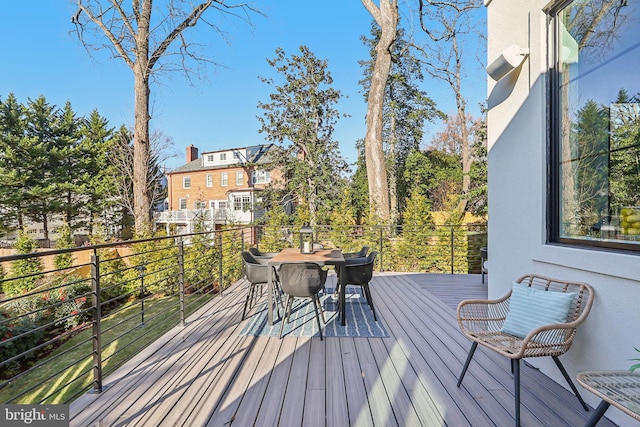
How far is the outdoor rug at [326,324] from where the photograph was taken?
10.1 feet

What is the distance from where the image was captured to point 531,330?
6.45 feet

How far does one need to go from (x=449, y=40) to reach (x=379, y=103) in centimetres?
616

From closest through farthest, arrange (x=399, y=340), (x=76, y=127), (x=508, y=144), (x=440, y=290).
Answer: (x=508, y=144)
(x=399, y=340)
(x=440, y=290)
(x=76, y=127)

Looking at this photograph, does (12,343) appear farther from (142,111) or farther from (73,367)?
(142,111)

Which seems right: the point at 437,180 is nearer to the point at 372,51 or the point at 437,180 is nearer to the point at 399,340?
the point at 372,51

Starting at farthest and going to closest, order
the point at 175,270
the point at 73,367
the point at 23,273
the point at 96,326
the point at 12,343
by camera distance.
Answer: the point at 23,273 → the point at 175,270 → the point at 12,343 → the point at 73,367 → the point at 96,326

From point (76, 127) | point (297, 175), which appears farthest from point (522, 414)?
point (76, 127)

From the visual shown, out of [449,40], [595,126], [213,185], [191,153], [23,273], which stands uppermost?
[449,40]

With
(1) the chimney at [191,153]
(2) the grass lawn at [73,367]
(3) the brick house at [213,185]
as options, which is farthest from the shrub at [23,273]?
(1) the chimney at [191,153]

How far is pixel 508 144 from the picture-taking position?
2670 mm

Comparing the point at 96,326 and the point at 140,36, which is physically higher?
the point at 140,36

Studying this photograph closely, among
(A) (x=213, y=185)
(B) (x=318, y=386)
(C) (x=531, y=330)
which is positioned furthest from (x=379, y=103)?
(A) (x=213, y=185)

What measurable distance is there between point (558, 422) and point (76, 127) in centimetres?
2416

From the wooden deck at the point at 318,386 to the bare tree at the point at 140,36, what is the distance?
5.79m
